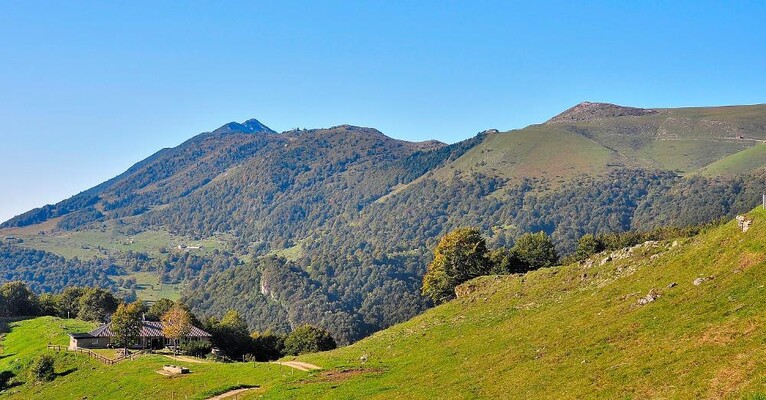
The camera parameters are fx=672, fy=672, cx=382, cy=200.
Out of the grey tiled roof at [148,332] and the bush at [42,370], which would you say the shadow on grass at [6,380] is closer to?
the bush at [42,370]

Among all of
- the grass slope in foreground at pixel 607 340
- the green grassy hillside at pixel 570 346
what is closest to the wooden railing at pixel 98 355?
the green grassy hillside at pixel 570 346

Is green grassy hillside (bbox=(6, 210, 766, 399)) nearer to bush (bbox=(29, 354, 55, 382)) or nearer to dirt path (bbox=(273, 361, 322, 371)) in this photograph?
dirt path (bbox=(273, 361, 322, 371))

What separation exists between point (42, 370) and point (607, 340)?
73.8 m

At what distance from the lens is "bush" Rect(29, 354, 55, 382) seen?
8544 centimetres

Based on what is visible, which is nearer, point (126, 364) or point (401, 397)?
point (401, 397)

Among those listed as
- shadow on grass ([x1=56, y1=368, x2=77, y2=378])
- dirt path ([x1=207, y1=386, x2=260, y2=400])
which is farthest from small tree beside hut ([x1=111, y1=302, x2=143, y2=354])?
dirt path ([x1=207, y1=386, x2=260, y2=400])

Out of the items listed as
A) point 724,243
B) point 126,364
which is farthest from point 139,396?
point 724,243

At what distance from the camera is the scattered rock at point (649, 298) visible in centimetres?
4641

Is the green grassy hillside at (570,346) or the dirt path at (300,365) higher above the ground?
the green grassy hillside at (570,346)

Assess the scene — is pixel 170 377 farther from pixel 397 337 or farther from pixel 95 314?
pixel 95 314

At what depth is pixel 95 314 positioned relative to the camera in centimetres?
14912

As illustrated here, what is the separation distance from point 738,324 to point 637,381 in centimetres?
676

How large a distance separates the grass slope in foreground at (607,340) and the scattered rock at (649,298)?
50 cm

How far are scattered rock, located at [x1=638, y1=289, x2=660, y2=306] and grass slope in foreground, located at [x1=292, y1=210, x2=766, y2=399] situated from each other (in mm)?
498
